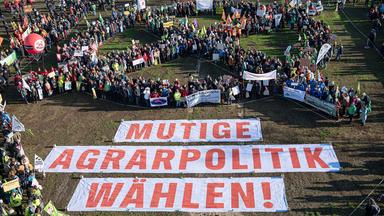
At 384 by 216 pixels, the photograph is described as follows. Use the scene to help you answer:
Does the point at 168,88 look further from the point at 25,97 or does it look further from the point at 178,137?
the point at 25,97

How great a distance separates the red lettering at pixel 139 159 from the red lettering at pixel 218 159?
11.6 feet

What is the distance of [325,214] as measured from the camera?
19625mm

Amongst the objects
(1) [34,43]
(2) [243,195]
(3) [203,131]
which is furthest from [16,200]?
(1) [34,43]

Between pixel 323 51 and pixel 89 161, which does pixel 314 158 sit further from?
pixel 89 161

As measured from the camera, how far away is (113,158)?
2475cm

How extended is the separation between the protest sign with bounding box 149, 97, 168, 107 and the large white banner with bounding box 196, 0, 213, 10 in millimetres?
17569

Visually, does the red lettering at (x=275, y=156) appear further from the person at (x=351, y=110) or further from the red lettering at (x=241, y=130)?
the person at (x=351, y=110)

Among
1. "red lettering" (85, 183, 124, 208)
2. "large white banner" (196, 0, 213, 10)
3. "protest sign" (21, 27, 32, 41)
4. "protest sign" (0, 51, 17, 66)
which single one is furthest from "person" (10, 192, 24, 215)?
"large white banner" (196, 0, 213, 10)

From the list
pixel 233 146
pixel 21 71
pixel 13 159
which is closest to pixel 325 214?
pixel 233 146

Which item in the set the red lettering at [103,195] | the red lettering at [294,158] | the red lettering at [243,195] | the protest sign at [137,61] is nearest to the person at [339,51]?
the red lettering at [294,158]

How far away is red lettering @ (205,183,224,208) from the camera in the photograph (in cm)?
2069

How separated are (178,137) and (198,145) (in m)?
1.55

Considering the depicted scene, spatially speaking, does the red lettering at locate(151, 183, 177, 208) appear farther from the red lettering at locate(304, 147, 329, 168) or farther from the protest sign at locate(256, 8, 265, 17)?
the protest sign at locate(256, 8, 265, 17)

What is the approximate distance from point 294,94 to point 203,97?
609 cm
